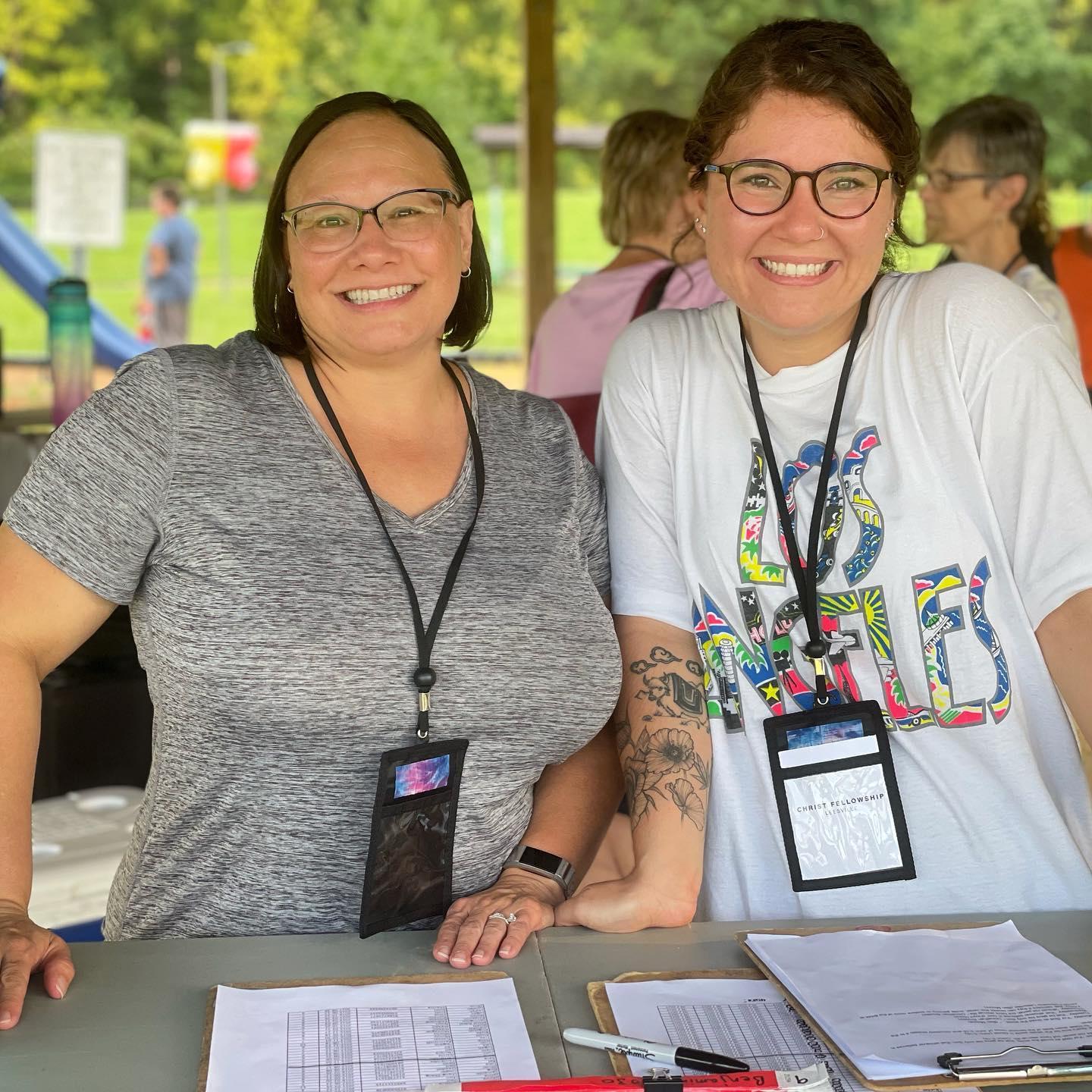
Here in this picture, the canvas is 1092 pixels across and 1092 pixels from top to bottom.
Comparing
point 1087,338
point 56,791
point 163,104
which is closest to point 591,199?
point 163,104

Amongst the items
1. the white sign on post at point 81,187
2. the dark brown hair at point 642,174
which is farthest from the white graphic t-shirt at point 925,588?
the white sign on post at point 81,187

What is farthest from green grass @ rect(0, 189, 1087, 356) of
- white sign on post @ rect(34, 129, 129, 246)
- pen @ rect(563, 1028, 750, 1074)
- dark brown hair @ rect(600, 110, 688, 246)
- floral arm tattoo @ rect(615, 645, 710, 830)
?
pen @ rect(563, 1028, 750, 1074)

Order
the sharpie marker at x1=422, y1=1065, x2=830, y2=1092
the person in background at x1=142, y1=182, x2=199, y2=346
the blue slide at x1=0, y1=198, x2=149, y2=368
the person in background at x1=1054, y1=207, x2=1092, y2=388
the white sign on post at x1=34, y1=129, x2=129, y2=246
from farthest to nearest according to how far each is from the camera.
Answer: the person in background at x1=142, y1=182, x2=199, y2=346, the blue slide at x1=0, y1=198, x2=149, y2=368, the white sign on post at x1=34, y1=129, x2=129, y2=246, the person in background at x1=1054, y1=207, x2=1092, y2=388, the sharpie marker at x1=422, y1=1065, x2=830, y2=1092

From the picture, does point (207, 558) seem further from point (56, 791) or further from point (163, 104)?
Result: point (163, 104)

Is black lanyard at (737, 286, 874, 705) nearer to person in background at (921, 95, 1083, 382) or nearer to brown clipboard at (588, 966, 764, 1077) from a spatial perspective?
brown clipboard at (588, 966, 764, 1077)

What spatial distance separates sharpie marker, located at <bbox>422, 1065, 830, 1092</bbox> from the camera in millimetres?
990

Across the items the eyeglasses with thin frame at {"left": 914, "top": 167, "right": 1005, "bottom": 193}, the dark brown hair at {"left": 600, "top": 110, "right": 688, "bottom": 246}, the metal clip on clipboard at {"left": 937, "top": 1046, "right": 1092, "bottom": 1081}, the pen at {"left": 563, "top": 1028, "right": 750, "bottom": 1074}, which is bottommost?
the metal clip on clipboard at {"left": 937, "top": 1046, "right": 1092, "bottom": 1081}

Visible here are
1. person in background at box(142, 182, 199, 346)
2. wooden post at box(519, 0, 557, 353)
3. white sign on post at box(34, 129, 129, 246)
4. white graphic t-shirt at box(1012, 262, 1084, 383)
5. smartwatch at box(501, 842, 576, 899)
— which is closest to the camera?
smartwatch at box(501, 842, 576, 899)

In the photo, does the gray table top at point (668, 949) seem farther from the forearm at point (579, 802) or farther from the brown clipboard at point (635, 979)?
the forearm at point (579, 802)

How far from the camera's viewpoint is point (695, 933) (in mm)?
1366

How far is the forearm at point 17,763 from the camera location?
1.33 meters

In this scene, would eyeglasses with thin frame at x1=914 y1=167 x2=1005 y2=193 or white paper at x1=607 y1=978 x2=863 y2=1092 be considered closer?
white paper at x1=607 y1=978 x2=863 y2=1092

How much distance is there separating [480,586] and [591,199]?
17.3m

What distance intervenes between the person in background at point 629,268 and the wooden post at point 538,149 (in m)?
2.43
